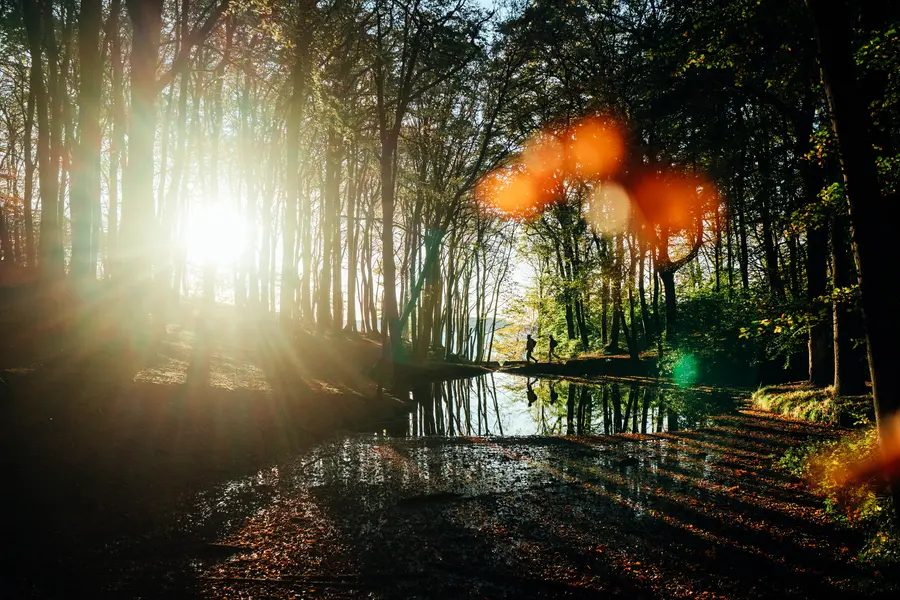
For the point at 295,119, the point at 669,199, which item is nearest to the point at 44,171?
the point at 295,119

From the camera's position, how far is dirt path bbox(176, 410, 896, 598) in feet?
12.5

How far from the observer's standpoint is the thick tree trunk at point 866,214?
12.3 ft

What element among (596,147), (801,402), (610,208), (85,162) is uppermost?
(596,147)

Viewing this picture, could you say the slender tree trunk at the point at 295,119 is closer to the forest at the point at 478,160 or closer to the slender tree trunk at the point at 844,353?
the forest at the point at 478,160

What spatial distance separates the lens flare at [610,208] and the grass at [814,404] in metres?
11.1

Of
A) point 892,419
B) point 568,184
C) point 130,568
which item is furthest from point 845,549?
point 568,184

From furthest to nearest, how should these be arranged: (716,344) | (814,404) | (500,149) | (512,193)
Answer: (512,193), (500,149), (716,344), (814,404)

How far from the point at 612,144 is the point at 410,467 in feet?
56.2

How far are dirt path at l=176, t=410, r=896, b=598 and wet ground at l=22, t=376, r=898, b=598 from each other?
20 millimetres

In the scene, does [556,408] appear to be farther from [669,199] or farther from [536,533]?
[669,199]

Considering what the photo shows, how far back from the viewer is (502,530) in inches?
194

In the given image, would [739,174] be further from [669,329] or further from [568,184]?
[568,184]

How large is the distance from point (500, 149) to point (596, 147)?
4.17 meters

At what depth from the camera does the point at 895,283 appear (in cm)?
377
